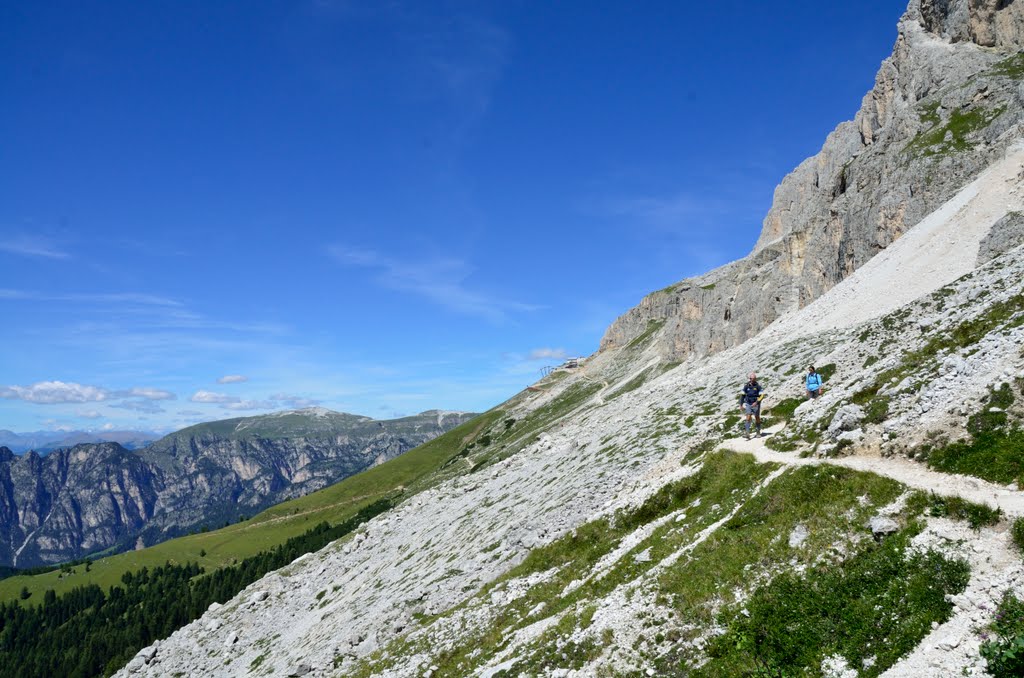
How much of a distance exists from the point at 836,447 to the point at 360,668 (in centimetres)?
3156

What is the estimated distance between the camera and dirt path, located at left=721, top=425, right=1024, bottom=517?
14.3 meters

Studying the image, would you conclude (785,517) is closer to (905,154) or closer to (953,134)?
(905,154)

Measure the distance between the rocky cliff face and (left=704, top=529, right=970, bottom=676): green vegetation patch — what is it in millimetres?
76098

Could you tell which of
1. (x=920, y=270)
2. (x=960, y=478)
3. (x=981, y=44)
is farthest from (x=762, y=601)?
(x=981, y=44)

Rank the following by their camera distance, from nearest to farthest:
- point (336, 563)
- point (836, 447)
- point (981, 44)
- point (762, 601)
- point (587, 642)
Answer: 1. point (762, 601)
2. point (587, 642)
3. point (836, 447)
4. point (336, 563)
5. point (981, 44)

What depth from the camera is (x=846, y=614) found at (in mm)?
13938

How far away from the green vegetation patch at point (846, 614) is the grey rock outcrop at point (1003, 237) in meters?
46.6

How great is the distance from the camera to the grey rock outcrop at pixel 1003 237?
4603 centimetres

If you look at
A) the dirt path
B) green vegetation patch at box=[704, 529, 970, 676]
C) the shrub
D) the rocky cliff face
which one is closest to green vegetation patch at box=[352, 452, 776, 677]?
the dirt path

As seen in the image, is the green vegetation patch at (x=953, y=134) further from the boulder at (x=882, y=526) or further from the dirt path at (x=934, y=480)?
the boulder at (x=882, y=526)

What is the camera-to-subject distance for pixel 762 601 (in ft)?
52.3

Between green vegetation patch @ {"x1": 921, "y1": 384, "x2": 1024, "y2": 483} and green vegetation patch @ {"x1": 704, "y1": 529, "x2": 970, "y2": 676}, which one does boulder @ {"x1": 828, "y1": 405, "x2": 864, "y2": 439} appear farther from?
green vegetation patch @ {"x1": 704, "y1": 529, "x2": 970, "y2": 676}

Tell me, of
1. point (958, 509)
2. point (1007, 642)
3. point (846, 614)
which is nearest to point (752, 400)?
point (958, 509)

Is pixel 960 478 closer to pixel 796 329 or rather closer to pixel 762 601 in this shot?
pixel 762 601
